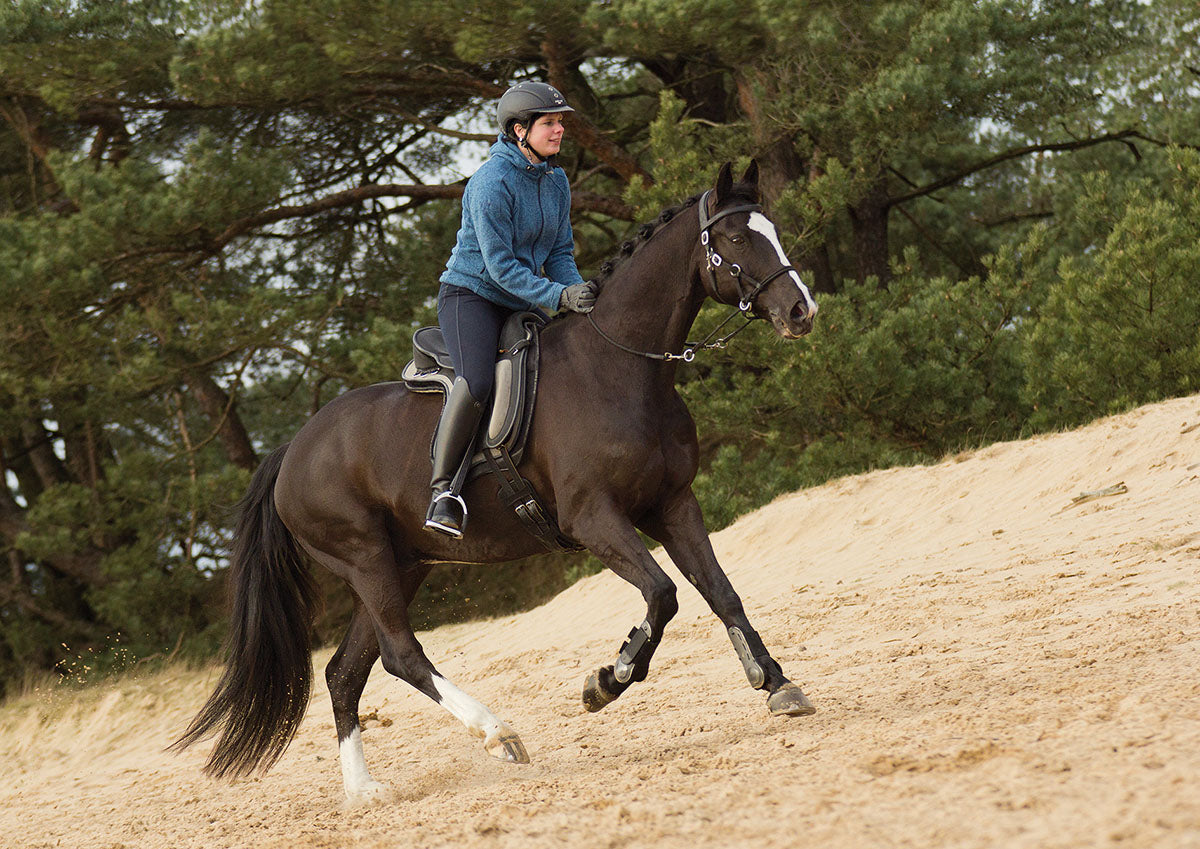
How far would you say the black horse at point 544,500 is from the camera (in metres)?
4.93

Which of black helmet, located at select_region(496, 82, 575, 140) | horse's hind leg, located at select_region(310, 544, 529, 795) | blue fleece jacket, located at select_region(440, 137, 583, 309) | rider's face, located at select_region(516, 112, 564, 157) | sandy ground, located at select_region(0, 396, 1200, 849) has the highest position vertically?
black helmet, located at select_region(496, 82, 575, 140)

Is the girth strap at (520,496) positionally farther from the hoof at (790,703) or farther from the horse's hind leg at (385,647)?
the hoof at (790,703)

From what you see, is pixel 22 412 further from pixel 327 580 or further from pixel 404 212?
pixel 404 212

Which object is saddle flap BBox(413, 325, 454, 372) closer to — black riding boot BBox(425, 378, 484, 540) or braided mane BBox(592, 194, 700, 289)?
black riding boot BBox(425, 378, 484, 540)

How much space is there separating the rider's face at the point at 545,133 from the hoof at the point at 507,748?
8.71 ft

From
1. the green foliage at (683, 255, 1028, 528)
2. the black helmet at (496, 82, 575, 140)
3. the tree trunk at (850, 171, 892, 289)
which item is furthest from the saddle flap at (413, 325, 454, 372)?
the tree trunk at (850, 171, 892, 289)

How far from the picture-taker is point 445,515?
17.4ft

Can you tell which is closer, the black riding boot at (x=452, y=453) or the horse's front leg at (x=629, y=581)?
the horse's front leg at (x=629, y=581)

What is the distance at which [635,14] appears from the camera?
41.1 ft

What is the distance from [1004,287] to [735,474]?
3626 mm

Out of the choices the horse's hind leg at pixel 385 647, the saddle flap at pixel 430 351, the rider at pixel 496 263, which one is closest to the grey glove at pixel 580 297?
the rider at pixel 496 263

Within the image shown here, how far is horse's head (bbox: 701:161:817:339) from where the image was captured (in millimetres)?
4734

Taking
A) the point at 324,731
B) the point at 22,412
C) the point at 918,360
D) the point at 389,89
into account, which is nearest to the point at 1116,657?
the point at 324,731

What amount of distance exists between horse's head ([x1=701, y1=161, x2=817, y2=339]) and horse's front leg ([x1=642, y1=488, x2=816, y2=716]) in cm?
90
